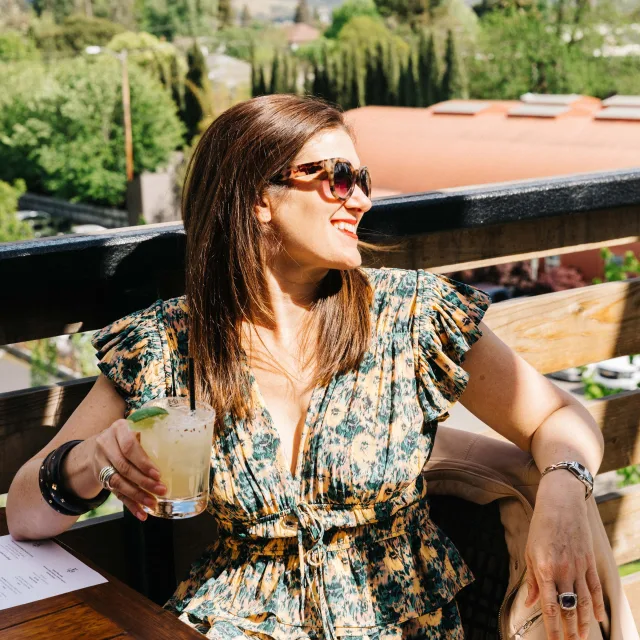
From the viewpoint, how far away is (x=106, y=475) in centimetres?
131

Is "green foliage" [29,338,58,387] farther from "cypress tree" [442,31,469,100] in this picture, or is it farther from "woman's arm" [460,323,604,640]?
"woman's arm" [460,323,604,640]

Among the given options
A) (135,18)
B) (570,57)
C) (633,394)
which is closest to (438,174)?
(633,394)

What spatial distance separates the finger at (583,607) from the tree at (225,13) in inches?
2983

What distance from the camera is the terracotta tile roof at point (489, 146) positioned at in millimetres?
20062

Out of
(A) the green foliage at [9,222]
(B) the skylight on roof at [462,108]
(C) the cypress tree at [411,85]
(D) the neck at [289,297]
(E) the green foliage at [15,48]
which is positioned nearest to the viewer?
(D) the neck at [289,297]

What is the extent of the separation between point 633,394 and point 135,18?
73.1 meters

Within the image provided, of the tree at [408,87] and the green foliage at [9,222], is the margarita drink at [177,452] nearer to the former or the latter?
the green foliage at [9,222]

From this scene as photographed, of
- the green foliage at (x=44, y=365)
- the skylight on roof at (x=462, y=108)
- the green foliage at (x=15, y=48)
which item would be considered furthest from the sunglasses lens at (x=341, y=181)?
the green foliage at (x=15, y=48)

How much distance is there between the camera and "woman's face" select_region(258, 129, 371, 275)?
5.27 feet

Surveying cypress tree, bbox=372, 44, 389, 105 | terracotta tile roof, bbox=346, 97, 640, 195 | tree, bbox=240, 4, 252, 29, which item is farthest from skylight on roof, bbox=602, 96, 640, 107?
tree, bbox=240, 4, 252, 29

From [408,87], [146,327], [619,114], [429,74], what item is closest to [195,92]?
[408,87]

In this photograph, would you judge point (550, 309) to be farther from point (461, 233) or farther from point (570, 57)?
point (570, 57)

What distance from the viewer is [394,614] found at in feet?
5.01

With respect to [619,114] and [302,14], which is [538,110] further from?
[302,14]
